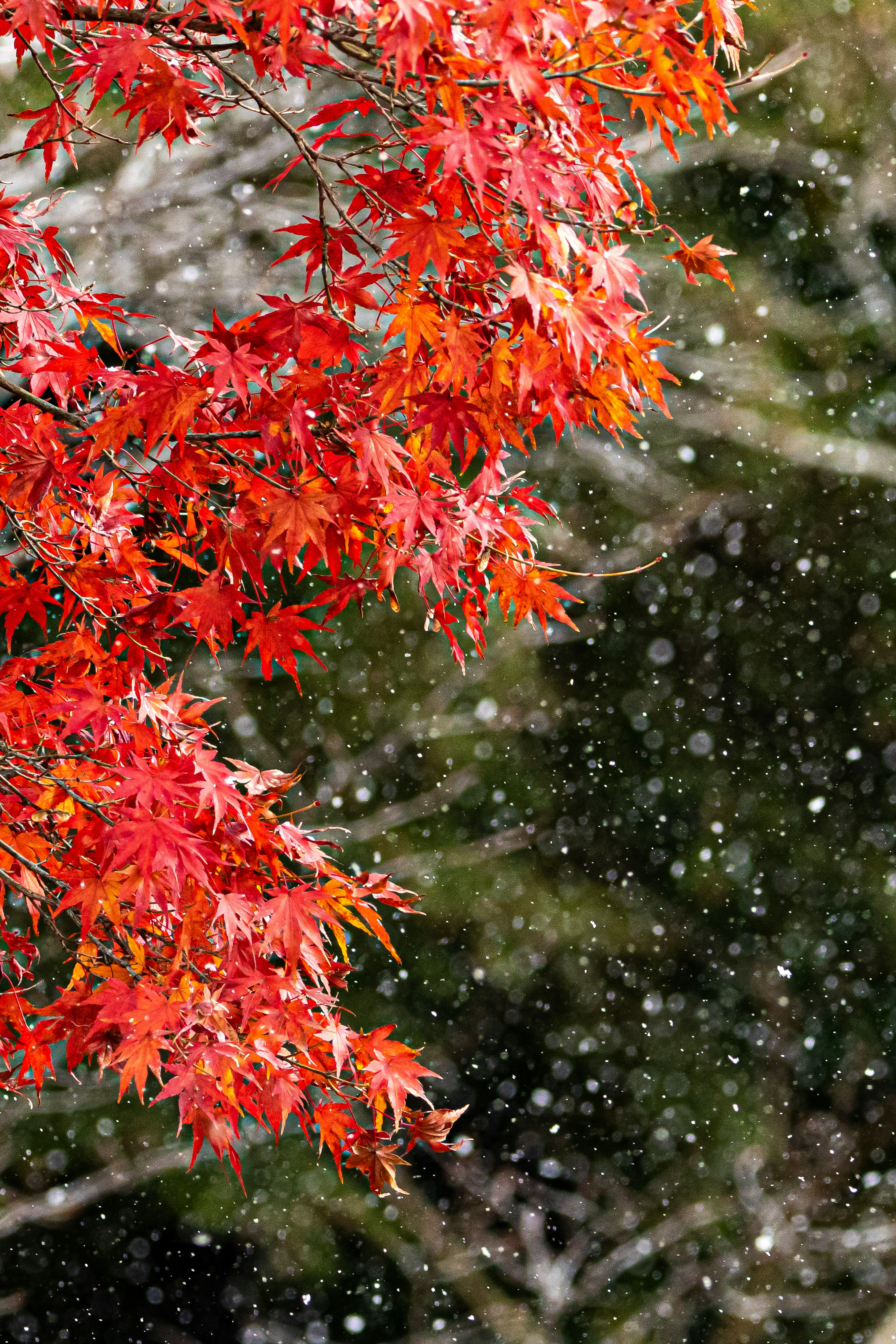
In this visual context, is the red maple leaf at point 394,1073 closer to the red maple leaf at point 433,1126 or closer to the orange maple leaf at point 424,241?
the red maple leaf at point 433,1126

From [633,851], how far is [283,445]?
2.80m

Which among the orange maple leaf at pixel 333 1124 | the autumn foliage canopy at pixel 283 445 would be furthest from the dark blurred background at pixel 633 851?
the orange maple leaf at pixel 333 1124

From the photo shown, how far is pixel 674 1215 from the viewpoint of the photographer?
13.4ft

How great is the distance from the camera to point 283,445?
1878 mm

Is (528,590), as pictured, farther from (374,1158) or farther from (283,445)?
(374,1158)

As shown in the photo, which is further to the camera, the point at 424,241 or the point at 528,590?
the point at 528,590

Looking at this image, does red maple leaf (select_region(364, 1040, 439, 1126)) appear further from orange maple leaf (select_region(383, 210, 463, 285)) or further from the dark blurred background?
the dark blurred background

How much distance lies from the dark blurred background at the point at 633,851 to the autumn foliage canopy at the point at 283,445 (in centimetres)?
166

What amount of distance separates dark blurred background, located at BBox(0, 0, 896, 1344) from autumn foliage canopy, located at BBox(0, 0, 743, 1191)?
166 cm

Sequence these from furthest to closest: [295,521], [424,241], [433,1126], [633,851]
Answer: [633,851]
[433,1126]
[295,521]
[424,241]

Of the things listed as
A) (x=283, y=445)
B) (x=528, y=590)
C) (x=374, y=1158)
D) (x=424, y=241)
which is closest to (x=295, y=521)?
(x=283, y=445)

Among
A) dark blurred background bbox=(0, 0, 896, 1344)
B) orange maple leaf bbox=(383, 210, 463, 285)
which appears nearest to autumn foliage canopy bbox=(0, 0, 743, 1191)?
orange maple leaf bbox=(383, 210, 463, 285)

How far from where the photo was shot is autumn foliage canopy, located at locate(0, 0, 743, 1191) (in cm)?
147

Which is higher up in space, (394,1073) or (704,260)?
(704,260)
